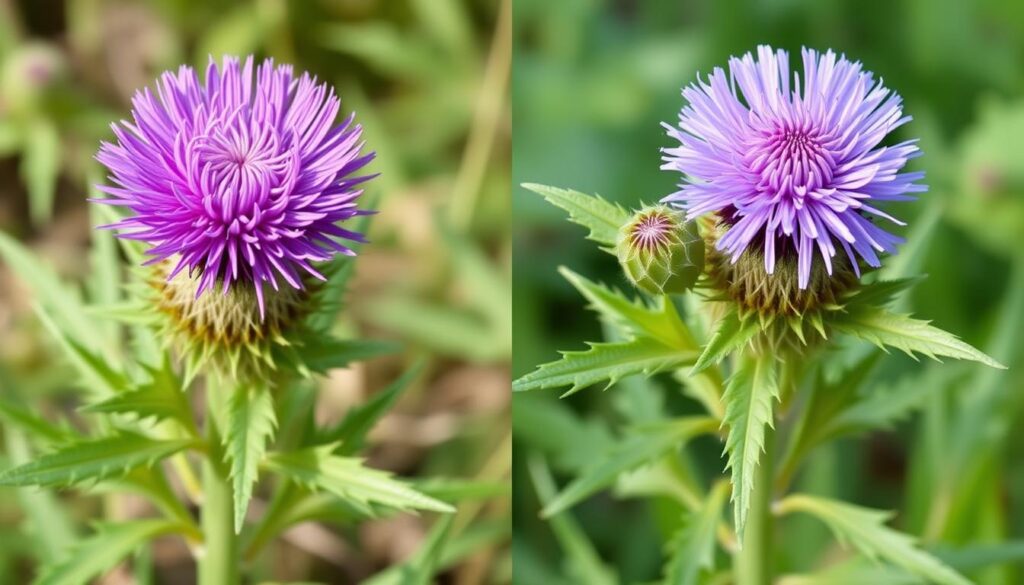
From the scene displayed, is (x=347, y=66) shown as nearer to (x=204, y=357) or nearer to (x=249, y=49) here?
(x=249, y=49)

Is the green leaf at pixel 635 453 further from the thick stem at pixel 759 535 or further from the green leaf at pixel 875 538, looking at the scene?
the green leaf at pixel 875 538

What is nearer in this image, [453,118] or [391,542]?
[391,542]

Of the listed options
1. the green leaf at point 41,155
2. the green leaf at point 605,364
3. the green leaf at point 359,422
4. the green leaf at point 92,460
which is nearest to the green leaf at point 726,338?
the green leaf at point 605,364

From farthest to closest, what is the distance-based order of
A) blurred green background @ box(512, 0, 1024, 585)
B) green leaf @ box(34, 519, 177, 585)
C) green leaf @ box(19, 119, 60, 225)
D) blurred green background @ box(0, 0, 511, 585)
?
1. blurred green background @ box(0, 0, 511, 585)
2. green leaf @ box(19, 119, 60, 225)
3. blurred green background @ box(512, 0, 1024, 585)
4. green leaf @ box(34, 519, 177, 585)

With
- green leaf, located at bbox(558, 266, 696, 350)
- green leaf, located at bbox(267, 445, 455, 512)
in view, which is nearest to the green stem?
green leaf, located at bbox(267, 445, 455, 512)

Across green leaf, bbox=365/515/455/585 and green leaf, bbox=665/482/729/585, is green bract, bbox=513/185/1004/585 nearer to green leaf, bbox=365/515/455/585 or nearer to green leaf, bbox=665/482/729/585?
green leaf, bbox=665/482/729/585

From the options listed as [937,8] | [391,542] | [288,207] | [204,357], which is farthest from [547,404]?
[937,8]

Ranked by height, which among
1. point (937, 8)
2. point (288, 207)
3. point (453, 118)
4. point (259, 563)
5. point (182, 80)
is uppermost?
point (937, 8)
